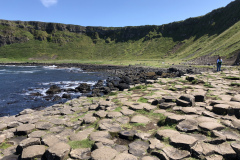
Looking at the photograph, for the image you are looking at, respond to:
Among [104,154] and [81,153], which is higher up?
[104,154]

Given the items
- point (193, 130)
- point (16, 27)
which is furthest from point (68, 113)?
point (16, 27)

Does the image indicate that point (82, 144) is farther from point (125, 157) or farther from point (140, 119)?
point (140, 119)

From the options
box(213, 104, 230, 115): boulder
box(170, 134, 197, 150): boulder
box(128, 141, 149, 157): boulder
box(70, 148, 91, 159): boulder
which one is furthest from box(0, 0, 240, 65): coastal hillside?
box(70, 148, 91, 159): boulder

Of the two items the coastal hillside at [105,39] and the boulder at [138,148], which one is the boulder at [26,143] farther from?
the coastal hillside at [105,39]

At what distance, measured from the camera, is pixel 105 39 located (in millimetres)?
143875

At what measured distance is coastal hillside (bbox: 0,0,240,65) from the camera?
96812mm

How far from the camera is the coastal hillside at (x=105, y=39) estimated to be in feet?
318

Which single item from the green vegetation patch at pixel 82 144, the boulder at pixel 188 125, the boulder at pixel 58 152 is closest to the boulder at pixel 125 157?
the green vegetation patch at pixel 82 144

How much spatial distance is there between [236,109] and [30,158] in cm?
552

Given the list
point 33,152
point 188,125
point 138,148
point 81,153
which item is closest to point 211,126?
point 188,125

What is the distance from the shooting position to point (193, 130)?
4020 millimetres

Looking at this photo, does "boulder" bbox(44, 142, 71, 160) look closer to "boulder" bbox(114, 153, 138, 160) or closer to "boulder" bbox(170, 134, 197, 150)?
"boulder" bbox(114, 153, 138, 160)

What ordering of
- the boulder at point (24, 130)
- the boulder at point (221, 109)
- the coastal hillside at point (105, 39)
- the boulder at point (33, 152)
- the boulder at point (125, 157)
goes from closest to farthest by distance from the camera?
the boulder at point (125, 157), the boulder at point (33, 152), the boulder at point (24, 130), the boulder at point (221, 109), the coastal hillside at point (105, 39)

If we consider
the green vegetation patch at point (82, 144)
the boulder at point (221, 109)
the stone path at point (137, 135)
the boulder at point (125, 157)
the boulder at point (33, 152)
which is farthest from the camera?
the boulder at point (221, 109)
